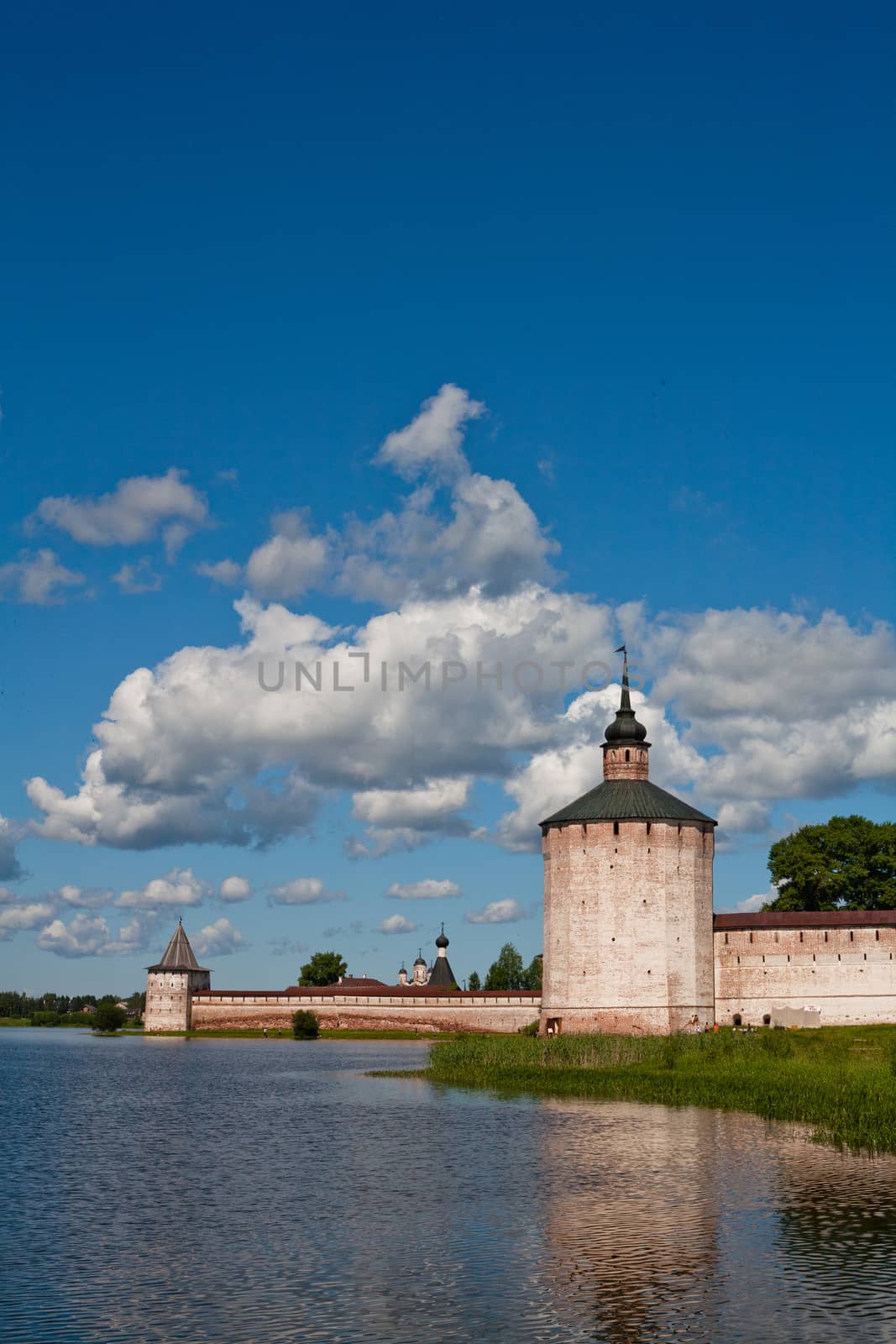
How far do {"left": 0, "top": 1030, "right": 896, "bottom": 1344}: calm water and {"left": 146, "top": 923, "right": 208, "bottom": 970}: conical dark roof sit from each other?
129 feet

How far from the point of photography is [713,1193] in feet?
49.6

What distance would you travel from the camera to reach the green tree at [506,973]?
79688 mm

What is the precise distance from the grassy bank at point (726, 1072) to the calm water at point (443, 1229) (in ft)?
3.05

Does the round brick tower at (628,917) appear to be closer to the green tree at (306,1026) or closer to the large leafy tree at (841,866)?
Result: the large leafy tree at (841,866)

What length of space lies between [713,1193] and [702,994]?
29597 mm

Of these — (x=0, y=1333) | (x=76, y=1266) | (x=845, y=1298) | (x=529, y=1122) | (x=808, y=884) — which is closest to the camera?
(x=0, y=1333)

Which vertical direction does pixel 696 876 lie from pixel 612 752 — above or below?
below

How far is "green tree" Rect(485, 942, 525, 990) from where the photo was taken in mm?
79688

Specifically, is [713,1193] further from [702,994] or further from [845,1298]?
[702,994]

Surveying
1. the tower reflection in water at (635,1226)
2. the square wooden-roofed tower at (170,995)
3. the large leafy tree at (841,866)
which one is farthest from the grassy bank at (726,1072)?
the square wooden-roofed tower at (170,995)

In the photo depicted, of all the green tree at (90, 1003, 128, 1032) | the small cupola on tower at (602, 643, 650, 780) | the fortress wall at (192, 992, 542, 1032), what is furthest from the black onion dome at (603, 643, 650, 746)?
the green tree at (90, 1003, 128, 1032)

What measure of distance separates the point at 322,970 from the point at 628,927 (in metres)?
30.8

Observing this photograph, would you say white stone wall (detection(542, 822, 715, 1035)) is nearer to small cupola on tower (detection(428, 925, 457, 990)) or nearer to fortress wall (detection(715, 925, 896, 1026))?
fortress wall (detection(715, 925, 896, 1026))

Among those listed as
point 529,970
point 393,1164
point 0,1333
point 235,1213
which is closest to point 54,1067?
point 393,1164
